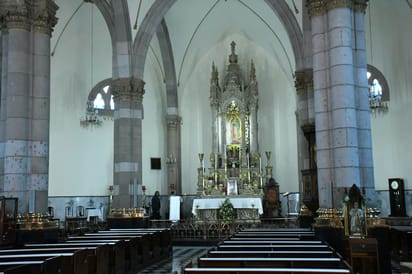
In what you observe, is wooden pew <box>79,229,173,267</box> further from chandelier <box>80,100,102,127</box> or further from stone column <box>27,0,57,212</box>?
chandelier <box>80,100,102,127</box>

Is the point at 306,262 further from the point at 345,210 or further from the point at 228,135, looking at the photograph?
the point at 228,135

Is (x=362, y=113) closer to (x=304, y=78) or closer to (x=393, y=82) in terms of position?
(x=304, y=78)

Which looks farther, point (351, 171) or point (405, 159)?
point (405, 159)

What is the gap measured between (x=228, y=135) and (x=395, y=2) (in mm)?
11045

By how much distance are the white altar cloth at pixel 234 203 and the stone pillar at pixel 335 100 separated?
11.2 m

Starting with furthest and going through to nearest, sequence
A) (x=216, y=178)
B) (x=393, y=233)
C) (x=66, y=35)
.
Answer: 1. (x=216, y=178)
2. (x=66, y=35)
3. (x=393, y=233)

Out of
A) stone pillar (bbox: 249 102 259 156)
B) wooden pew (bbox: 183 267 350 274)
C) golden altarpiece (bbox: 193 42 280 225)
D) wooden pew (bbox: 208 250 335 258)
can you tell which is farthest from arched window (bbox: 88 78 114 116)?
wooden pew (bbox: 183 267 350 274)

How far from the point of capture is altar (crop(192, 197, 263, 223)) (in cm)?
2231

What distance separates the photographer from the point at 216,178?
2578 centimetres

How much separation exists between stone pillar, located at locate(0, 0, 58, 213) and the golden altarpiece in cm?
1316

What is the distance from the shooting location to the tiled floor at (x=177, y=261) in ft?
39.1

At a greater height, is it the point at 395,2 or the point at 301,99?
the point at 395,2

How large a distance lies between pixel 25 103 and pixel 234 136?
53.2 ft

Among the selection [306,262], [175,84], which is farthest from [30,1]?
[175,84]
